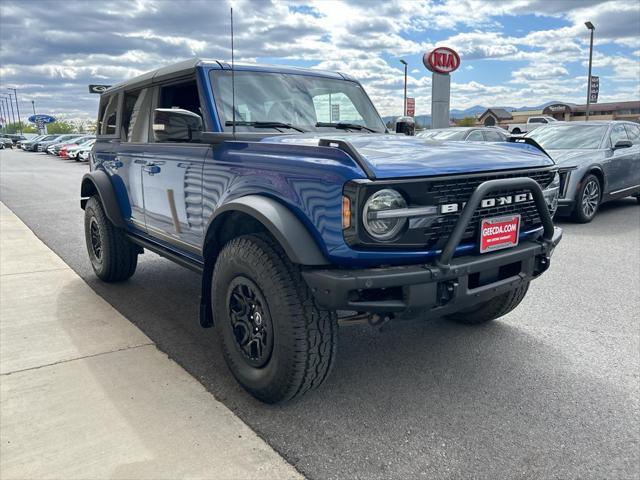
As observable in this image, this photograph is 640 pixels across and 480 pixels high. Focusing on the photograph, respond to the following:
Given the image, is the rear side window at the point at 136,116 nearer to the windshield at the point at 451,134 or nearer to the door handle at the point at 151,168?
the door handle at the point at 151,168

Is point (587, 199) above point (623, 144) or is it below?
below

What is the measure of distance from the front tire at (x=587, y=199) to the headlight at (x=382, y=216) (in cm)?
673

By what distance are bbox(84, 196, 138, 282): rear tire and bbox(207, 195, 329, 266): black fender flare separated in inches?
104

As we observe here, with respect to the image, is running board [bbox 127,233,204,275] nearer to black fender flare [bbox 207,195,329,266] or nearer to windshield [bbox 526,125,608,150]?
black fender flare [bbox 207,195,329,266]

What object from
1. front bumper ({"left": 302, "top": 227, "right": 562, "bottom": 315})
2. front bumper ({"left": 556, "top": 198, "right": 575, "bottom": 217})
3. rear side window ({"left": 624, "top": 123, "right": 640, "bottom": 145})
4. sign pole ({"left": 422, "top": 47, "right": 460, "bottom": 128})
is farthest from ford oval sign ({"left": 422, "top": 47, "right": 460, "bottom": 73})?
front bumper ({"left": 302, "top": 227, "right": 562, "bottom": 315})

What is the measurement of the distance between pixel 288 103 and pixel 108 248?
238 centimetres

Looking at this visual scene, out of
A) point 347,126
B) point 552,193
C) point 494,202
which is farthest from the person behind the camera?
point 347,126

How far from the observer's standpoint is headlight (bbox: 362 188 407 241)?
7.82 ft

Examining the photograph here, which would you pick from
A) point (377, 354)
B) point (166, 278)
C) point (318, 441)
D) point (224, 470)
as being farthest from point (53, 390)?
point (166, 278)

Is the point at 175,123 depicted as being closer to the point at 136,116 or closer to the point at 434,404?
the point at 136,116

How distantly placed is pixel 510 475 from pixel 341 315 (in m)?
1.08

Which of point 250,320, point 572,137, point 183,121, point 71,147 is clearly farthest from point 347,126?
point 71,147

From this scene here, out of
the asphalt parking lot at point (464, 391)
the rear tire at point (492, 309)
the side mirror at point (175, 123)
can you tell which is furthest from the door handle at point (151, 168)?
the rear tire at point (492, 309)

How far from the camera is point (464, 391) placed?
9.87 feet
